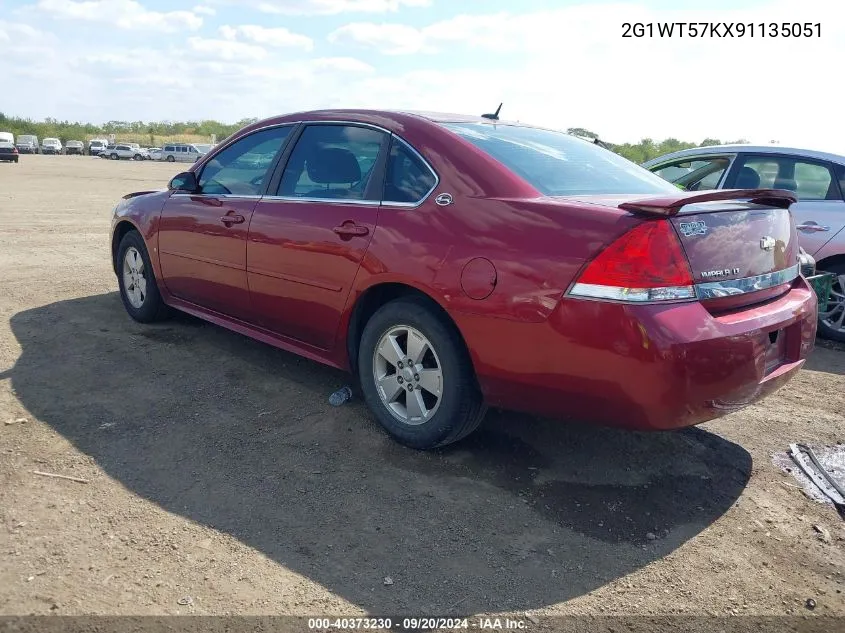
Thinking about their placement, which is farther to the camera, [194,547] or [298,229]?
[298,229]

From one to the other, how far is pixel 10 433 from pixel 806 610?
12.3ft

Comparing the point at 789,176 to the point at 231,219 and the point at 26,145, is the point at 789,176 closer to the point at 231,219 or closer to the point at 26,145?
the point at 231,219

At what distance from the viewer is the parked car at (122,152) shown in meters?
62.6

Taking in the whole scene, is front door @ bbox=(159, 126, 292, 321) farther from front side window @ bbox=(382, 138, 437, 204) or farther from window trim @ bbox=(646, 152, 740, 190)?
window trim @ bbox=(646, 152, 740, 190)

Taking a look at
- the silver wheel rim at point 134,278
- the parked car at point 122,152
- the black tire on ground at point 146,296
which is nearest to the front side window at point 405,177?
the black tire on ground at point 146,296

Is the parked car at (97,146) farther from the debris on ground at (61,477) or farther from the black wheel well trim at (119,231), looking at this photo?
the debris on ground at (61,477)

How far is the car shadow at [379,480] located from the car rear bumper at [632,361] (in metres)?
0.47

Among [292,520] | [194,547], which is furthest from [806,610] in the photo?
[194,547]

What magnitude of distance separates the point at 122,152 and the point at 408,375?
6638cm

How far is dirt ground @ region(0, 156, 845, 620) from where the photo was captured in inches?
101

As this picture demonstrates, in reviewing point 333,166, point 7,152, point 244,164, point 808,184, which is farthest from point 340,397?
point 7,152

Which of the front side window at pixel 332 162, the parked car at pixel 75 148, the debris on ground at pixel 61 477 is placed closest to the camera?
the debris on ground at pixel 61 477

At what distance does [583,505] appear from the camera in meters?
3.19

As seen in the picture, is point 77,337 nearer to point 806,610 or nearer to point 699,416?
point 699,416
